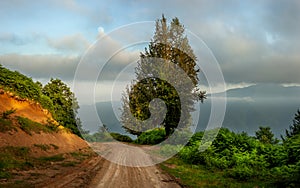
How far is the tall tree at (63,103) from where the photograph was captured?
2972 centimetres

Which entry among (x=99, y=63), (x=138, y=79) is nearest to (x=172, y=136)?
(x=138, y=79)

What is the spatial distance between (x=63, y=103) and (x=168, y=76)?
1540cm

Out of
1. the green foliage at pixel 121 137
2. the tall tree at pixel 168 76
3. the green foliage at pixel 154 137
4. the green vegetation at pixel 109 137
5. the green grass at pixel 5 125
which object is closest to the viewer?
the green grass at pixel 5 125

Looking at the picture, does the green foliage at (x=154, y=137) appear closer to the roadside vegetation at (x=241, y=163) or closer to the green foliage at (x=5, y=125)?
the roadside vegetation at (x=241, y=163)

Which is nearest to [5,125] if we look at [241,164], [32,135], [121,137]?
[32,135]

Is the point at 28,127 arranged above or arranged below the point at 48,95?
below

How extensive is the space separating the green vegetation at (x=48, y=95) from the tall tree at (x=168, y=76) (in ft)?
37.0

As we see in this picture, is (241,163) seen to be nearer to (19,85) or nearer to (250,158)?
(250,158)

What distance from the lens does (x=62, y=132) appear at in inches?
1001

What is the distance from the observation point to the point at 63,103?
102 ft

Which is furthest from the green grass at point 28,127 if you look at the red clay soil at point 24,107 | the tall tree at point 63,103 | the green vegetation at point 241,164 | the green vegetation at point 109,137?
the green vegetation at point 109,137

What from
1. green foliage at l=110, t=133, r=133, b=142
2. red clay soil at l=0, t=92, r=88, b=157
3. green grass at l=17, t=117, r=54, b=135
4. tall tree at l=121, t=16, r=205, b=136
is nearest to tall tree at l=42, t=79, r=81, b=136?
red clay soil at l=0, t=92, r=88, b=157

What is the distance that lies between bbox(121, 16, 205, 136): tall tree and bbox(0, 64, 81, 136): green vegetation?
11275mm

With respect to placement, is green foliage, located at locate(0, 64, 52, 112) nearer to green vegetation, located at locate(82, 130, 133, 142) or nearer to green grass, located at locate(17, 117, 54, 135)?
green grass, located at locate(17, 117, 54, 135)
